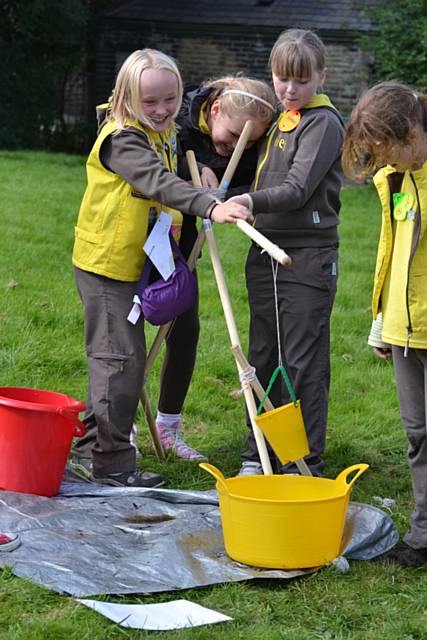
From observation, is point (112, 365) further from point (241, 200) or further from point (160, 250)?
point (241, 200)

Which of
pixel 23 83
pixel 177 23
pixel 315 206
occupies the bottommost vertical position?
pixel 315 206

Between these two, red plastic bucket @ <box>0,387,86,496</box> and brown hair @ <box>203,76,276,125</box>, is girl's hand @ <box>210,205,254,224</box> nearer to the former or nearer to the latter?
brown hair @ <box>203,76,276,125</box>

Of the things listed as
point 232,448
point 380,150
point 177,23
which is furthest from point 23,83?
point 380,150

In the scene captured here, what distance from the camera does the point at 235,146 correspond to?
14.9 feet

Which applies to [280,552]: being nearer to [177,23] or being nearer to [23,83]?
[23,83]

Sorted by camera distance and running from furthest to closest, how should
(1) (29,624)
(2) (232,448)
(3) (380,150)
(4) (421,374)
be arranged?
1. (2) (232,448)
2. (4) (421,374)
3. (3) (380,150)
4. (1) (29,624)

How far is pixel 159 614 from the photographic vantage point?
331 cm

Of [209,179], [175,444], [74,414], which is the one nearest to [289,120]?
[209,179]

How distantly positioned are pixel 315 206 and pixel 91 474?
152 cm

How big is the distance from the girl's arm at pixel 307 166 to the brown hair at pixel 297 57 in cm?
20

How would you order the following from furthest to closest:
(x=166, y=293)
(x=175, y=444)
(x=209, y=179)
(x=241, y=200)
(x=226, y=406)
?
1. (x=226, y=406)
2. (x=175, y=444)
3. (x=209, y=179)
4. (x=166, y=293)
5. (x=241, y=200)

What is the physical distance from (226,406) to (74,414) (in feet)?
5.61

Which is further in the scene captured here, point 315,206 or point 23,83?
point 23,83

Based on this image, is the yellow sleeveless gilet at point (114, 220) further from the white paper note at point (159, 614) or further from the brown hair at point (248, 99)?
the white paper note at point (159, 614)
